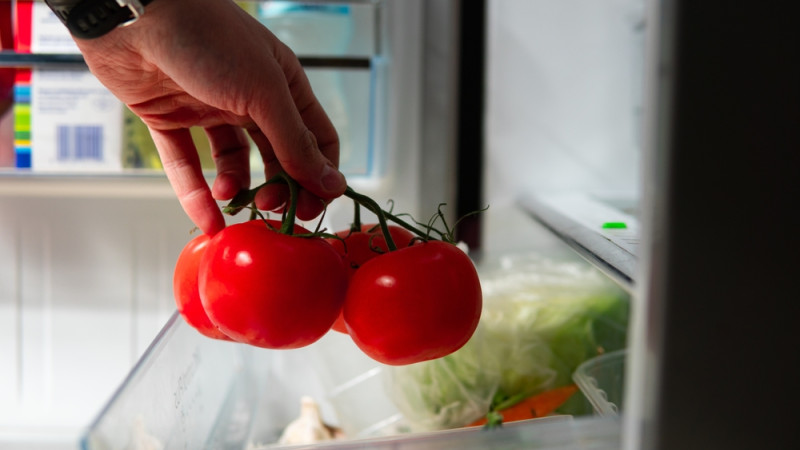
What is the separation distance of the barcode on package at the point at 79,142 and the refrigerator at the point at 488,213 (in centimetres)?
1

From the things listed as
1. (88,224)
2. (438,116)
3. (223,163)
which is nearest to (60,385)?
(88,224)

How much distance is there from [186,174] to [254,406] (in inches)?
19.9

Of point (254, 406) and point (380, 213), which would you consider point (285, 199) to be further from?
point (254, 406)

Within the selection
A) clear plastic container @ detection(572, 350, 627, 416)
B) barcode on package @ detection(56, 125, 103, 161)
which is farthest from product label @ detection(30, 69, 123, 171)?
clear plastic container @ detection(572, 350, 627, 416)

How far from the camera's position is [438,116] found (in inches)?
47.1

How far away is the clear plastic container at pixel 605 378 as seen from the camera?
752 mm

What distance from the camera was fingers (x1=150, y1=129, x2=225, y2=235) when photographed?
753 millimetres

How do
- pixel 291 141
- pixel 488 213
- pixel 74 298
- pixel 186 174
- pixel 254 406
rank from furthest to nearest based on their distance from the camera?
pixel 488 213 < pixel 74 298 < pixel 254 406 < pixel 186 174 < pixel 291 141

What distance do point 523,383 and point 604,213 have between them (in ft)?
1.01

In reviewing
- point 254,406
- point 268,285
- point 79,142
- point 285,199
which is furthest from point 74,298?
point 268,285

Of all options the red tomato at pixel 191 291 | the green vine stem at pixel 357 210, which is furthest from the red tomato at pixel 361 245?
the red tomato at pixel 191 291

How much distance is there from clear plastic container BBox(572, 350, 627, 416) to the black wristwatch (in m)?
0.59

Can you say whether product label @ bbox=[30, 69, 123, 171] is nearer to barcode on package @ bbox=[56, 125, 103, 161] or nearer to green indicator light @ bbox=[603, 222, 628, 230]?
barcode on package @ bbox=[56, 125, 103, 161]

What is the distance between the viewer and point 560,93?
55.1 inches
